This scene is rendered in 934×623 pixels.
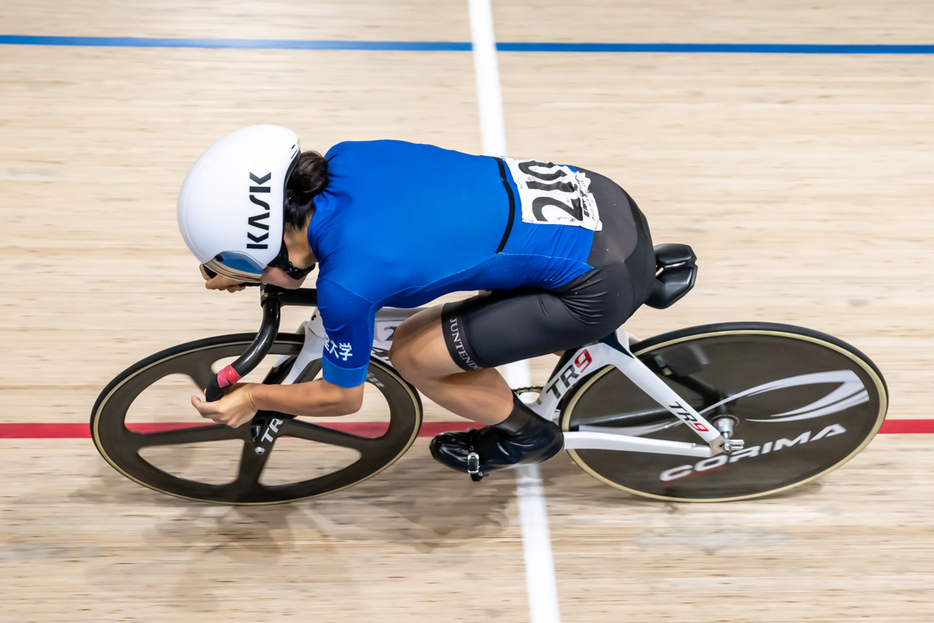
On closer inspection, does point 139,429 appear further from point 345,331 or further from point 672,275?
point 672,275

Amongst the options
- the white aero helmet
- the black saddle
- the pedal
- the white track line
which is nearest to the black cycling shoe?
the pedal

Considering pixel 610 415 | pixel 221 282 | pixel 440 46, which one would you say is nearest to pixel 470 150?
pixel 440 46

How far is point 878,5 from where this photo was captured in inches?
172

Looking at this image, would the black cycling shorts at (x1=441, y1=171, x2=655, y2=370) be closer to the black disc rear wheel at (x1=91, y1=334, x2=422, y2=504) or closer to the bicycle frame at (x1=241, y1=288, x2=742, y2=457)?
the bicycle frame at (x1=241, y1=288, x2=742, y2=457)

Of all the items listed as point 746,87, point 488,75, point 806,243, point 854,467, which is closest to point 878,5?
point 746,87

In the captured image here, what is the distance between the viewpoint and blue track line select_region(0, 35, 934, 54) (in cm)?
391

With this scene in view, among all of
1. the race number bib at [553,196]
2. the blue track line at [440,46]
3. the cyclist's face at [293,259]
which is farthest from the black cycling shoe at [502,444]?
the blue track line at [440,46]

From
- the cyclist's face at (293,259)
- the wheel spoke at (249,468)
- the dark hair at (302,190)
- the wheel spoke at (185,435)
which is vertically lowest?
the wheel spoke at (249,468)

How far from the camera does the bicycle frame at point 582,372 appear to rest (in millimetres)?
1855

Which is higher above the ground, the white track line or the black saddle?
the black saddle

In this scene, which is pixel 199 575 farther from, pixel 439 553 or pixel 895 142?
pixel 895 142

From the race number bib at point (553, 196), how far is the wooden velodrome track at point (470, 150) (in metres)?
1.05

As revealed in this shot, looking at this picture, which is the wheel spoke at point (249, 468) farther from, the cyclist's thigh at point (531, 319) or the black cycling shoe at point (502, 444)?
the cyclist's thigh at point (531, 319)

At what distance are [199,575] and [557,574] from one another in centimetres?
104
